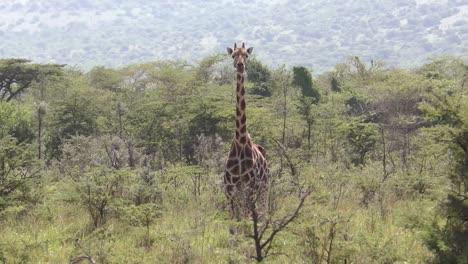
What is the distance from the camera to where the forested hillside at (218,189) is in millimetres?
4066

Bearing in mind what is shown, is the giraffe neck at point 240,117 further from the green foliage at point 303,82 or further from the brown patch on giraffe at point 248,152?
the green foliage at point 303,82

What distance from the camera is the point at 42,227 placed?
6.46 metres

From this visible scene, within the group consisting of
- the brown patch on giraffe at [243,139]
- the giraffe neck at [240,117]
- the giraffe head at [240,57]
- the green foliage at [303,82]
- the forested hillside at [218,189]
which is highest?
the green foliage at [303,82]

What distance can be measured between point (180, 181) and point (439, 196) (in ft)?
21.9

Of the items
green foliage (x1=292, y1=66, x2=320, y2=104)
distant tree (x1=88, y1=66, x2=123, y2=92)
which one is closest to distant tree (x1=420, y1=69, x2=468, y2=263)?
green foliage (x1=292, y1=66, x2=320, y2=104)

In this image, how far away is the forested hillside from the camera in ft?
13.3

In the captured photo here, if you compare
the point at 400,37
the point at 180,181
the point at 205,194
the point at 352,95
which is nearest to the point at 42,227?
the point at 205,194

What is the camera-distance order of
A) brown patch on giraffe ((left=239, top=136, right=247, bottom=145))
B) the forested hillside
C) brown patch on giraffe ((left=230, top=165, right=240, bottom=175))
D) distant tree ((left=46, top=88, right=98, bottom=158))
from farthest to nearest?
distant tree ((left=46, top=88, right=98, bottom=158)) → brown patch on giraffe ((left=239, top=136, right=247, bottom=145)) → brown patch on giraffe ((left=230, top=165, right=240, bottom=175)) → the forested hillside

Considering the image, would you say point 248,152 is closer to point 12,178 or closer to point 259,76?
point 12,178

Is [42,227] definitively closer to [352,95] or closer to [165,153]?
[165,153]

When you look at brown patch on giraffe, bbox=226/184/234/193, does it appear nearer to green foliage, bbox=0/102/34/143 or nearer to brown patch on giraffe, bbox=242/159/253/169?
brown patch on giraffe, bbox=242/159/253/169

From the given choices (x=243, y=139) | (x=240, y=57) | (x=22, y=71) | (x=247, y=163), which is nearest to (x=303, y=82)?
(x=22, y=71)

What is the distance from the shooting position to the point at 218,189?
812cm

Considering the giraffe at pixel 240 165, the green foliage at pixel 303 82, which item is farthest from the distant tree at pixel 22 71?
the giraffe at pixel 240 165
